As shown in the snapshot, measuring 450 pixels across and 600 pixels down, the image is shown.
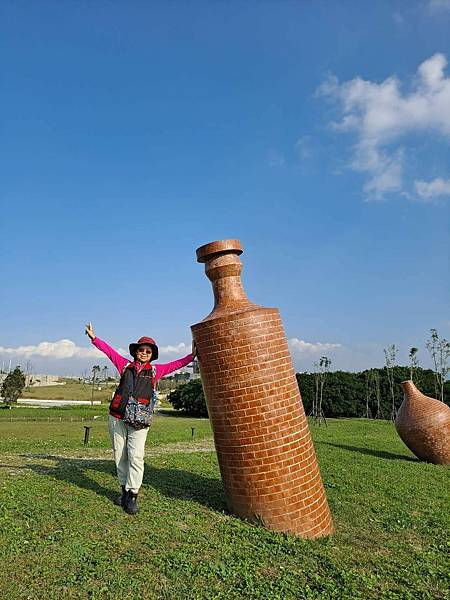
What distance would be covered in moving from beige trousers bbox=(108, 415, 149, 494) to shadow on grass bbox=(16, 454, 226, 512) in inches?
20.1

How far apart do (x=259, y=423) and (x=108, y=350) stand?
220 cm

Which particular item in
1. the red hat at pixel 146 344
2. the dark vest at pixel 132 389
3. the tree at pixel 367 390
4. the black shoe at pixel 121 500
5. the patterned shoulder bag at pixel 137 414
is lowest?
the tree at pixel 367 390

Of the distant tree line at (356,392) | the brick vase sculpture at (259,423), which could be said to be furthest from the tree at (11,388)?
the brick vase sculpture at (259,423)

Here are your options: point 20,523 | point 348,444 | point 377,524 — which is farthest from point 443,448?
point 20,523

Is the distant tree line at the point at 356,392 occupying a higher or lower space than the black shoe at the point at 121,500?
A: lower

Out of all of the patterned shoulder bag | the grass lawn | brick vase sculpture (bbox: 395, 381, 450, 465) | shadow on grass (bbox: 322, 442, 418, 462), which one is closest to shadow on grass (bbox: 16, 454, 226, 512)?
the grass lawn

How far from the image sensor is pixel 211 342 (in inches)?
232

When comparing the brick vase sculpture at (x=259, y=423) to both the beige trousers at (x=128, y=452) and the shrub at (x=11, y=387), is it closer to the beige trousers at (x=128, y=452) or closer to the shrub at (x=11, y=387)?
the beige trousers at (x=128, y=452)

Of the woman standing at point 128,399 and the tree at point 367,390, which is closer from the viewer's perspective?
the woman standing at point 128,399

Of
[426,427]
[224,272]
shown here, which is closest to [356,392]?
[426,427]

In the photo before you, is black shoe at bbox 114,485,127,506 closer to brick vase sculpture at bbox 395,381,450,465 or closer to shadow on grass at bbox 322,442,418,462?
brick vase sculpture at bbox 395,381,450,465

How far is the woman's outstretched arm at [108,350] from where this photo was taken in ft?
20.3

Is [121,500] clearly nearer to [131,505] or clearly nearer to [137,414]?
[131,505]

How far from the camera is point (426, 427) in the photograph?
12633 mm
